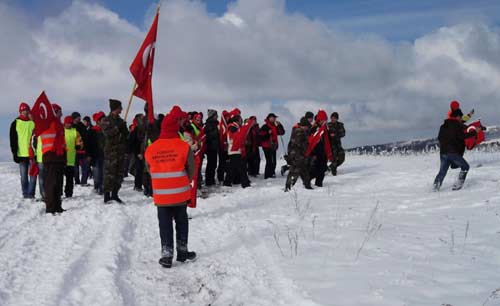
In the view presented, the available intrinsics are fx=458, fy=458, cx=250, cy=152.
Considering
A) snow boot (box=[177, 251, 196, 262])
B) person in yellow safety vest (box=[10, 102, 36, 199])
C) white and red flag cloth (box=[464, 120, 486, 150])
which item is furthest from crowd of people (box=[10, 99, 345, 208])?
white and red flag cloth (box=[464, 120, 486, 150])

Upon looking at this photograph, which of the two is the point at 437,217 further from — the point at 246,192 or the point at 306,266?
the point at 246,192

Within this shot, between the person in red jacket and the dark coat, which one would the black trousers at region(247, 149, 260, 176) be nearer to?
the person in red jacket

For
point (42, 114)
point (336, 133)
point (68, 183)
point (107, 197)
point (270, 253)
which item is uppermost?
point (42, 114)

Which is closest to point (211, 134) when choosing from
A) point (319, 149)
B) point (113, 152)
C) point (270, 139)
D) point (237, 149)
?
point (237, 149)

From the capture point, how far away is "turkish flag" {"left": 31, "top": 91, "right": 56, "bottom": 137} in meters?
9.40

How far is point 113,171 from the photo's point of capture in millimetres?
10516

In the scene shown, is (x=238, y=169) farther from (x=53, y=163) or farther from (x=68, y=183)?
(x=53, y=163)

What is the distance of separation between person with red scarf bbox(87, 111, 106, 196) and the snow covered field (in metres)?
1.56

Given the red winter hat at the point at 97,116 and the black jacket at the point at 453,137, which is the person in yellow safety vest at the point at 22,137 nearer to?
the red winter hat at the point at 97,116

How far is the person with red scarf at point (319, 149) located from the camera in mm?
13000

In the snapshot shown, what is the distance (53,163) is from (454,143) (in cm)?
894

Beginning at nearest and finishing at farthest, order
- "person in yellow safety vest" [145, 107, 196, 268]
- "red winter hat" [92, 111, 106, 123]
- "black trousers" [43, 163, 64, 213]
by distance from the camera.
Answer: "person in yellow safety vest" [145, 107, 196, 268], "black trousers" [43, 163, 64, 213], "red winter hat" [92, 111, 106, 123]

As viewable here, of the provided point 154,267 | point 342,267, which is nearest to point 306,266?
point 342,267

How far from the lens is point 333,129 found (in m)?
15.2
